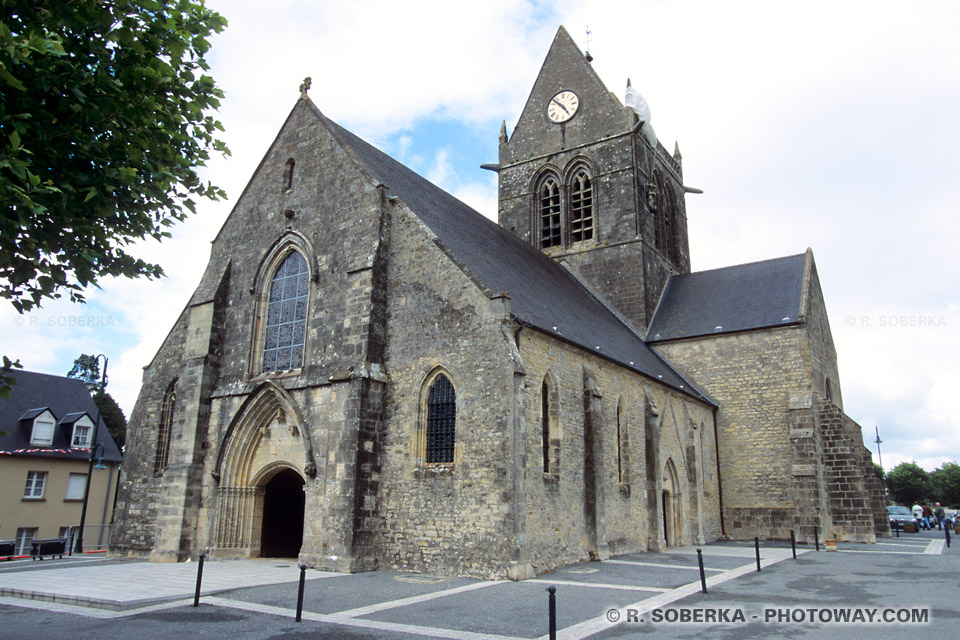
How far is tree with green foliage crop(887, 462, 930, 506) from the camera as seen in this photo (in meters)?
72.6

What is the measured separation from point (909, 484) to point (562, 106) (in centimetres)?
6542

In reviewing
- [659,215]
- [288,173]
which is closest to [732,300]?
[659,215]

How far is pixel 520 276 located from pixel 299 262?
618cm

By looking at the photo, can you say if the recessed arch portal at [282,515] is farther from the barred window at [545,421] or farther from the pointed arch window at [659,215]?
the pointed arch window at [659,215]

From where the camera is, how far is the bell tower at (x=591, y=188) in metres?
28.5

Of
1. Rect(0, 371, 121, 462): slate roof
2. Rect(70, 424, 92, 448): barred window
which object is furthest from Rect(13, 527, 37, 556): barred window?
Rect(70, 424, 92, 448): barred window

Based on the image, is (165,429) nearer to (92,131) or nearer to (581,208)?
(92,131)

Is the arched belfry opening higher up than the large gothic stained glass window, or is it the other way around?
the large gothic stained glass window

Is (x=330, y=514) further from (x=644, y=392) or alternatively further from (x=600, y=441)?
(x=644, y=392)

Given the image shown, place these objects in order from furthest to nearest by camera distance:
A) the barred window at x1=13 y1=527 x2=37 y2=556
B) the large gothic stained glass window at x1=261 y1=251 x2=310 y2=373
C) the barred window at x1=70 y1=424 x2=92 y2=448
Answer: the barred window at x1=70 y1=424 x2=92 y2=448
the barred window at x1=13 y1=527 x2=37 y2=556
the large gothic stained glass window at x1=261 y1=251 x2=310 y2=373

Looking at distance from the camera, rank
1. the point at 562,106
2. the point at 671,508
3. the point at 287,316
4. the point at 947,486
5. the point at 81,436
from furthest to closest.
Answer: the point at 947,486 → the point at 562,106 → the point at 81,436 → the point at 671,508 → the point at 287,316

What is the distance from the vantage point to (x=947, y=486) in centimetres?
7019

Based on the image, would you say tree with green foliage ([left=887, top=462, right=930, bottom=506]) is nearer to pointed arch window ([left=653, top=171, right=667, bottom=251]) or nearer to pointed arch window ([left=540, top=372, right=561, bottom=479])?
pointed arch window ([left=653, top=171, right=667, bottom=251])

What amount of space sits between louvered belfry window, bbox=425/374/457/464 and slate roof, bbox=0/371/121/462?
20.3 meters
